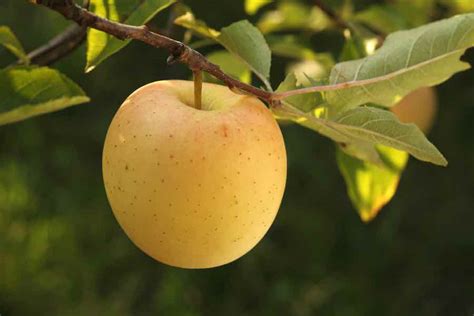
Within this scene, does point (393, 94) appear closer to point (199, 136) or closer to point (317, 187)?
point (199, 136)

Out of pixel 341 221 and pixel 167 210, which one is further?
pixel 341 221

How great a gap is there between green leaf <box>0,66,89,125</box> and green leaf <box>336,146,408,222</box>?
1.09 feet

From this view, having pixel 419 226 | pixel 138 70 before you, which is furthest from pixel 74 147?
pixel 419 226

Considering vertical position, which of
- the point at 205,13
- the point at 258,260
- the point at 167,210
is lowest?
the point at 258,260

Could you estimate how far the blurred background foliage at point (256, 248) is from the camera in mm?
1986

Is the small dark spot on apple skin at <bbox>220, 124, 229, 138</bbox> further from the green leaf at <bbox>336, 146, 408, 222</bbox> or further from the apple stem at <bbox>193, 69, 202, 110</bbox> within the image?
the green leaf at <bbox>336, 146, 408, 222</bbox>

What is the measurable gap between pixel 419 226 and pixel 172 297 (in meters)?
0.76

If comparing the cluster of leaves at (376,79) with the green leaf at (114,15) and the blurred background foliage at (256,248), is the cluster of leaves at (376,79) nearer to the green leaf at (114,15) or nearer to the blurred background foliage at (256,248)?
the green leaf at (114,15)

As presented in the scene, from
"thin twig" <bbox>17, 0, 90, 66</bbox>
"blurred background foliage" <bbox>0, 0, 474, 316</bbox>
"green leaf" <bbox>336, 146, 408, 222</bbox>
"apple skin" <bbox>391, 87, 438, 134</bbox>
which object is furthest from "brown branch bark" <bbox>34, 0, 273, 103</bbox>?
"blurred background foliage" <bbox>0, 0, 474, 316</bbox>

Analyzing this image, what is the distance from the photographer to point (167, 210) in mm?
551

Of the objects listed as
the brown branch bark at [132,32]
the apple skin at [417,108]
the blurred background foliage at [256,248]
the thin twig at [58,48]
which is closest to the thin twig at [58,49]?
the thin twig at [58,48]

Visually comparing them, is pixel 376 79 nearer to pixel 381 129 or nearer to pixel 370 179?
pixel 381 129

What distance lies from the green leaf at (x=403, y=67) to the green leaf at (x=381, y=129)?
0.02 meters

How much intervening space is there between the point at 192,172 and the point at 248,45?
0.48 feet
